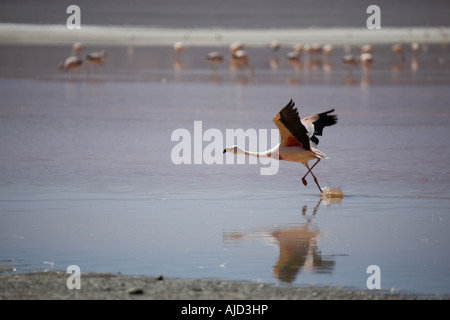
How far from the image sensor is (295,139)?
35.4ft

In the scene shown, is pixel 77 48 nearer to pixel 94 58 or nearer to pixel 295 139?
pixel 94 58

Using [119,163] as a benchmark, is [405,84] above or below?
above

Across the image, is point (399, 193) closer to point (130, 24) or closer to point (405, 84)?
point (405, 84)

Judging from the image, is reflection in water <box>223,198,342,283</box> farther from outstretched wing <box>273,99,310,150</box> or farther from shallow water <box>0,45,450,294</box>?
outstretched wing <box>273,99,310,150</box>

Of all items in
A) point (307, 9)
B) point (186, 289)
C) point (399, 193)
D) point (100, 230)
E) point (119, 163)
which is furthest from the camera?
point (307, 9)

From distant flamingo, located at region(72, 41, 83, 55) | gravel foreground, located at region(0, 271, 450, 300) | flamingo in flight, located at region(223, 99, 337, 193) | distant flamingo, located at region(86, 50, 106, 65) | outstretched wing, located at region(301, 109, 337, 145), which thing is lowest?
gravel foreground, located at region(0, 271, 450, 300)

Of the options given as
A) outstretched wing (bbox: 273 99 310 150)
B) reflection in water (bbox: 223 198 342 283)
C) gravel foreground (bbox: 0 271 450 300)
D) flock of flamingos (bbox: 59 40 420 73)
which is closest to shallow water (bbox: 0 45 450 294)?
reflection in water (bbox: 223 198 342 283)

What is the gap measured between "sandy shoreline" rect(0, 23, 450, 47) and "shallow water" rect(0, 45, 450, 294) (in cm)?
2678

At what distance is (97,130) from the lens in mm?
15836

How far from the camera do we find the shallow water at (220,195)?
24.6 feet

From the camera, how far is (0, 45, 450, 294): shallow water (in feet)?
24.6

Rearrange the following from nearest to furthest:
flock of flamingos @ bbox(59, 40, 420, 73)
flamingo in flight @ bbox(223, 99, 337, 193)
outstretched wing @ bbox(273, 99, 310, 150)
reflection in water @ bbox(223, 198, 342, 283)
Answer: reflection in water @ bbox(223, 198, 342, 283), outstretched wing @ bbox(273, 99, 310, 150), flamingo in flight @ bbox(223, 99, 337, 193), flock of flamingos @ bbox(59, 40, 420, 73)

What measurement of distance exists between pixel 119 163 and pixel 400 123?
6376mm
